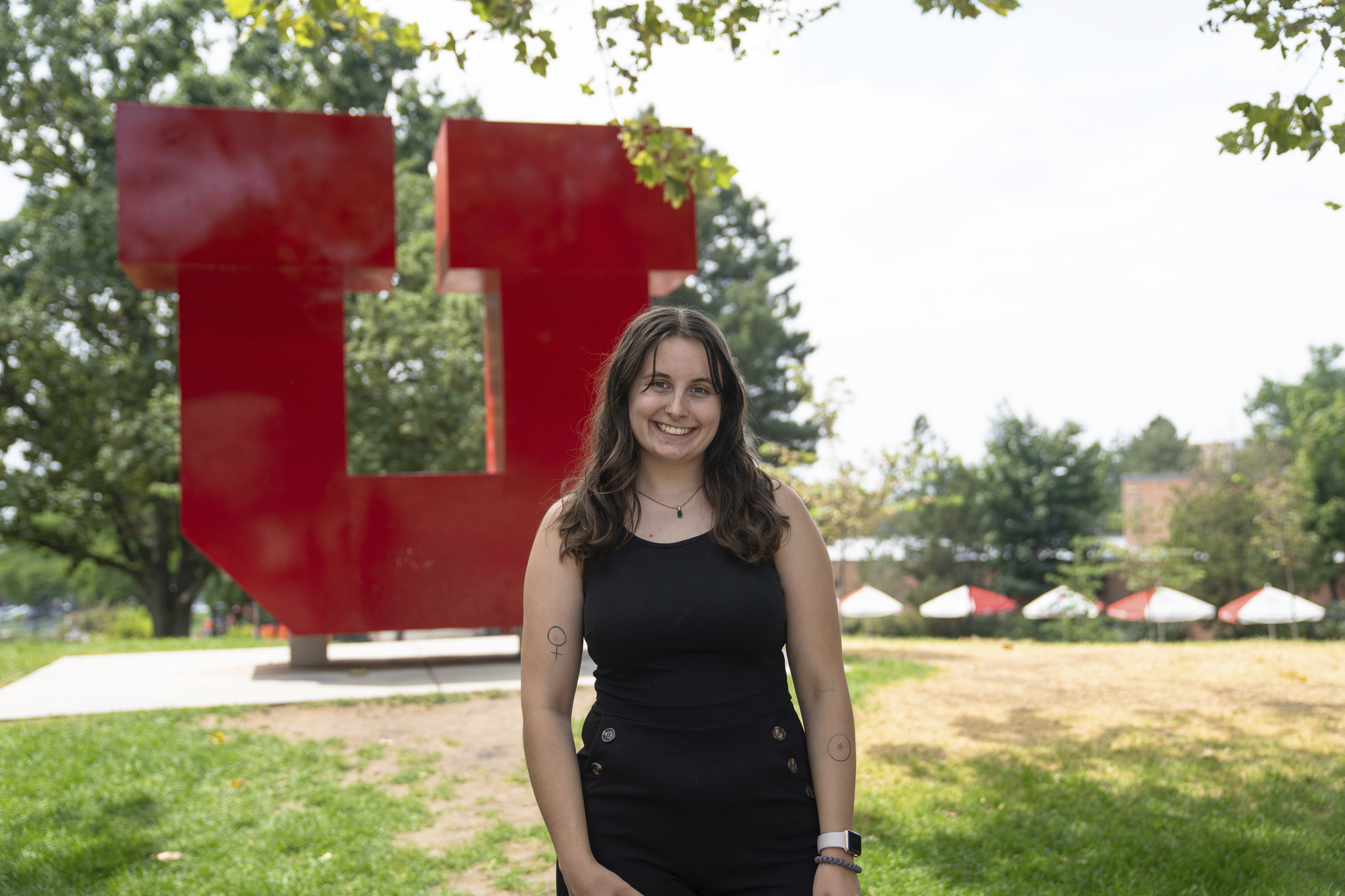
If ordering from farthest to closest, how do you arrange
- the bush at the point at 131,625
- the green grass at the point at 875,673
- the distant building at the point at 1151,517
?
the distant building at the point at 1151,517 < the bush at the point at 131,625 < the green grass at the point at 875,673

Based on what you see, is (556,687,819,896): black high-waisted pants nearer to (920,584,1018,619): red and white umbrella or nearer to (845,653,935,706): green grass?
(845,653,935,706): green grass

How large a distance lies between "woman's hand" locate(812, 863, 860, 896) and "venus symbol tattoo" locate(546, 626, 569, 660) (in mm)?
705

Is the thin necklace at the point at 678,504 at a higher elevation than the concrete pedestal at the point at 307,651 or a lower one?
higher

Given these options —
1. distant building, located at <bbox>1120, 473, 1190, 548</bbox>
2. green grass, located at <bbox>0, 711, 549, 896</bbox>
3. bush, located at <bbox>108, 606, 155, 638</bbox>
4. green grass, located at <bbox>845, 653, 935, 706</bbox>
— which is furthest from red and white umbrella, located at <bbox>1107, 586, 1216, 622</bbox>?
bush, located at <bbox>108, 606, 155, 638</bbox>

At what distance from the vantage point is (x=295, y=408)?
8742mm

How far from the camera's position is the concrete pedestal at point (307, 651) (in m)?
9.69

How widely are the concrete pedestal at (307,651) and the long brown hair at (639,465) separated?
800cm

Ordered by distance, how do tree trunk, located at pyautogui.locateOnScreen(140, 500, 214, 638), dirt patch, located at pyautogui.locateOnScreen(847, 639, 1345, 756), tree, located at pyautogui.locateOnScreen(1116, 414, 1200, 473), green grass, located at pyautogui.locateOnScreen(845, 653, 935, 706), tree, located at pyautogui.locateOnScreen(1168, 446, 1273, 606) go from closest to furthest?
1. dirt patch, located at pyautogui.locateOnScreen(847, 639, 1345, 756)
2. green grass, located at pyautogui.locateOnScreen(845, 653, 935, 706)
3. tree trunk, located at pyautogui.locateOnScreen(140, 500, 214, 638)
4. tree, located at pyautogui.locateOnScreen(1168, 446, 1273, 606)
5. tree, located at pyautogui.locateOnScreen(1116, 414, 1200, 473)

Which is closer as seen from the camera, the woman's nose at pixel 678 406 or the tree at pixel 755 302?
the woman's nose at pixel 678 406

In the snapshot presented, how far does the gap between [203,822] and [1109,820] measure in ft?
14.3

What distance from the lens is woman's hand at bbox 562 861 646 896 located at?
2.10 m

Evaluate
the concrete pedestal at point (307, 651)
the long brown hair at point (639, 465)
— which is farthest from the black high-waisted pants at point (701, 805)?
the concrete pedestal at point (307, 651)

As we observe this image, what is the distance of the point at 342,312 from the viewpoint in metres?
8.98

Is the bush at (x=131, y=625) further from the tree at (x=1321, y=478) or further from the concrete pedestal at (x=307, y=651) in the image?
the tree at (x=1321, y=478)
